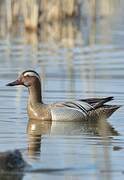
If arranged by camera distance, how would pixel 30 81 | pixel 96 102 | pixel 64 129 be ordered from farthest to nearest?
pixel 30 81 → pixel 96 102 → pixel 64 129

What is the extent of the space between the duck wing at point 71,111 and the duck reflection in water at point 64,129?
99mm

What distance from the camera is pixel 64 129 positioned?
12055 mm

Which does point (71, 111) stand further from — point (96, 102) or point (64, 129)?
point (64, 129)

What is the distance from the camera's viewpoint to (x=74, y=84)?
15.6 metres

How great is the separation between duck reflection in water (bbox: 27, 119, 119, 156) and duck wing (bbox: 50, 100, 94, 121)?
3.9 inches

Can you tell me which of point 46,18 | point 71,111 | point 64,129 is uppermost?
point 46,18

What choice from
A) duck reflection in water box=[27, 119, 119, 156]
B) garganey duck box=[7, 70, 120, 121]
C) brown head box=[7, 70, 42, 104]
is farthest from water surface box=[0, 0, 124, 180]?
brown head box=[7, 70, 42, 104]

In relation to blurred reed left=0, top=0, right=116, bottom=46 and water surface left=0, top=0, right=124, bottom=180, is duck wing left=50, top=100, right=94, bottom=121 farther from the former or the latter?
blurred reed left=0, top=0, right=116, bottom=46

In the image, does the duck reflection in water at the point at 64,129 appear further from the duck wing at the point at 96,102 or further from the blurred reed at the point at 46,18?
the blurred reed at the point at 46,18

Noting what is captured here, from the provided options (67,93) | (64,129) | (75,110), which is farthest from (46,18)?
(64,129)

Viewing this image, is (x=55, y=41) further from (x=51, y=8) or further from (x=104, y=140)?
(x=104, y=140)

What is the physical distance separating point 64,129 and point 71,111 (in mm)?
930

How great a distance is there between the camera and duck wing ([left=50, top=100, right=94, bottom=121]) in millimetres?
12930

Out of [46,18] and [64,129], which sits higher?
[46,18]
